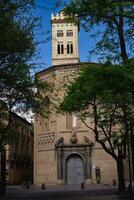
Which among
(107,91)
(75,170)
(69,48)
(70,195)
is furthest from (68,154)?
(69,48)

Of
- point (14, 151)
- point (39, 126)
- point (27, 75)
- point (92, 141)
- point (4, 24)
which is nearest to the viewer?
point (4, 24)

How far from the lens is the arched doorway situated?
51.4 meters

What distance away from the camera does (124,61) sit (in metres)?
18.2

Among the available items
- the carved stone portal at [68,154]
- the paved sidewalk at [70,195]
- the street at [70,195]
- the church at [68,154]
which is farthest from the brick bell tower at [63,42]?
the street at [70,195]

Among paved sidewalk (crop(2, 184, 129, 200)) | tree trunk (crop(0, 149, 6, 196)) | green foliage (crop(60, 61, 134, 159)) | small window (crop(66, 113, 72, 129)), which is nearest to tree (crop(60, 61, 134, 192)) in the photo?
green foliage (crop(60, 61, 134, 159))

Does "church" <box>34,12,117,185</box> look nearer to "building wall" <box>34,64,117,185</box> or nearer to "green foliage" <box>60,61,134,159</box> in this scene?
"building wall" <box>34,64,117,185</box>

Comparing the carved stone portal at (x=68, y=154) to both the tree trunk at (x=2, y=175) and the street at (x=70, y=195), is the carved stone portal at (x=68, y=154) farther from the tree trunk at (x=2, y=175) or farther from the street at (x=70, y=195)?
the tree trunk at (x=2, y=175)

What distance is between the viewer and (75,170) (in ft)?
170

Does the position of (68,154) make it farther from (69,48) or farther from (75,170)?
(69,48)

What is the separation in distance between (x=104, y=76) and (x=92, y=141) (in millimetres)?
34213

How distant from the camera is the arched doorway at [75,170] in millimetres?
51438

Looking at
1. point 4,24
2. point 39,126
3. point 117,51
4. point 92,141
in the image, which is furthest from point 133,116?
point 39,126

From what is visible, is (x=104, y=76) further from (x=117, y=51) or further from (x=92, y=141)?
(x=92, y=141)

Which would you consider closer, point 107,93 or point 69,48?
point 107,93
